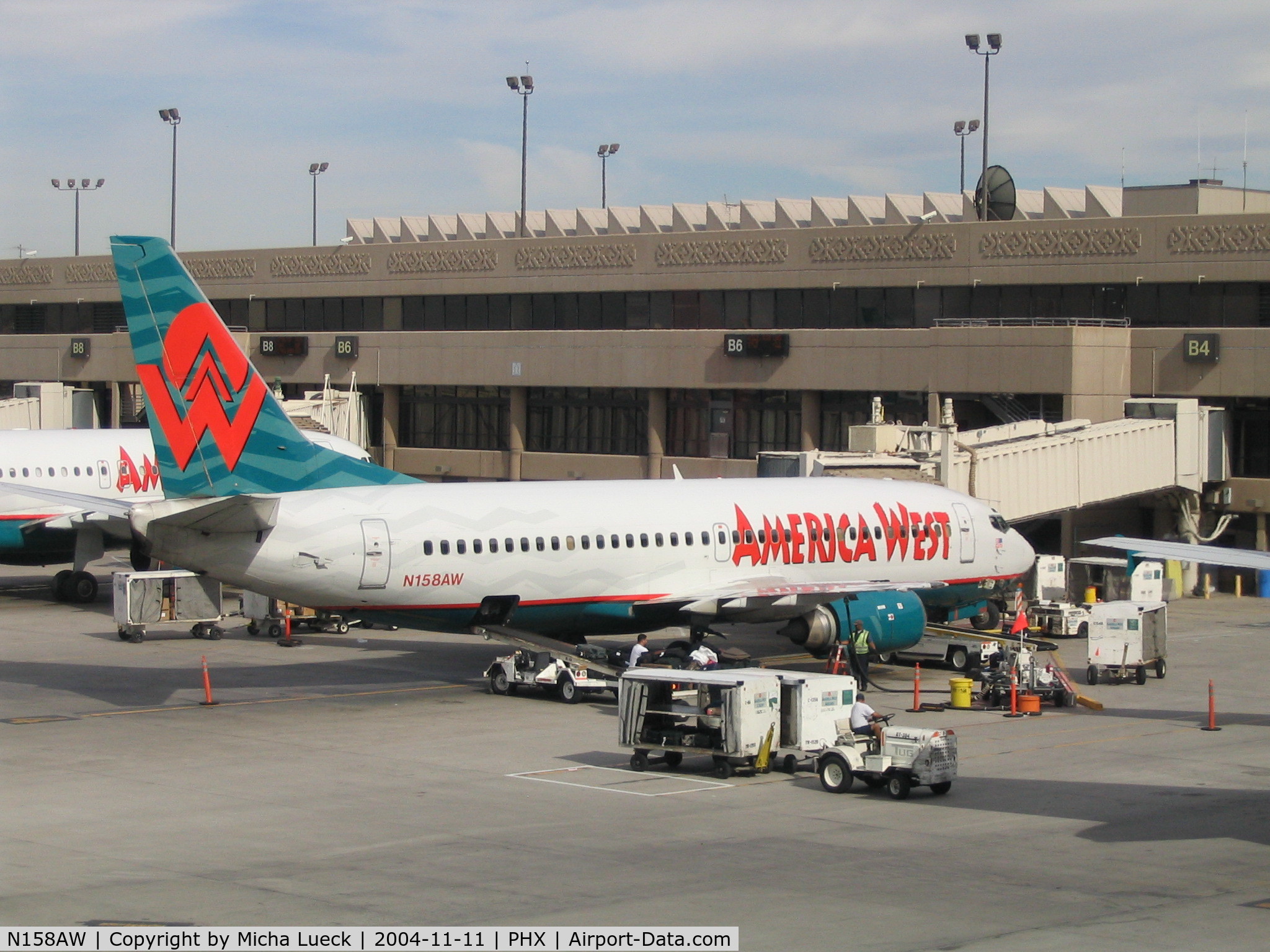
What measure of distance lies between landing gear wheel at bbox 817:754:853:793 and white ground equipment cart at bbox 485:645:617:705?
9.78m

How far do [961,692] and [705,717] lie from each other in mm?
9588

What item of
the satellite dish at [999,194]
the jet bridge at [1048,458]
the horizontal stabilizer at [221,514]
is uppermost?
the satellite dish at [999,194]

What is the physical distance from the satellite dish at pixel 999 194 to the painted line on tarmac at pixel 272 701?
4047cm

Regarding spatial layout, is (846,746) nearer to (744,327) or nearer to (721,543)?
(721,543)

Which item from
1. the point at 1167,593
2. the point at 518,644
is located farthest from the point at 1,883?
the point at 1167,593

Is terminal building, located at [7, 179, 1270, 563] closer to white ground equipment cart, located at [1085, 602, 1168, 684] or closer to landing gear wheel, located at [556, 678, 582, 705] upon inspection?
white ground equipment cart, located at [1085, 602, 1168, 684]

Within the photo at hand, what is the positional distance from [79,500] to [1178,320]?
132ft

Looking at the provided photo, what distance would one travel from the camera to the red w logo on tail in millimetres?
33281

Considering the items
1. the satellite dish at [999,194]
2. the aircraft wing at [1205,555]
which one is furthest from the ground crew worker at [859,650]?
the satellite dish at [999,194]

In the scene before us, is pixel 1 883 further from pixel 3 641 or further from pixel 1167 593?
pixel 1167 593

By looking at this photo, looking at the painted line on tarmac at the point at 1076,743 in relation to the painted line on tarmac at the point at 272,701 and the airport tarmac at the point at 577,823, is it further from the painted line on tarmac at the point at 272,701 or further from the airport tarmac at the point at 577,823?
the painted line on tarmac at the point at 272,701

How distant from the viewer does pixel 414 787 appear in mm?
26797

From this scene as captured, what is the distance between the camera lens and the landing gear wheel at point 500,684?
37.3 m

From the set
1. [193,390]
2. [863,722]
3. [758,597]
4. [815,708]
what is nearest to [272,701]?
[193,390]
